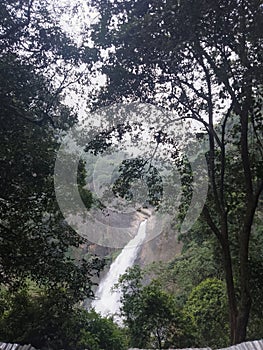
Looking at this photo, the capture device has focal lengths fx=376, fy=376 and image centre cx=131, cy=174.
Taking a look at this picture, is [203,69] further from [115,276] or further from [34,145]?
[115,276]

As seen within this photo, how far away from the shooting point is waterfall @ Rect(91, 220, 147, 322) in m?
11.4

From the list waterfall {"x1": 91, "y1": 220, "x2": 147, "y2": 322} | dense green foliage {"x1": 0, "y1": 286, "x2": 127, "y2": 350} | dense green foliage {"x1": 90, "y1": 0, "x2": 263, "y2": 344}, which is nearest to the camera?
dense green foliage {"x1": 90, "y1": 0, "x2": 263, "y2": 344}

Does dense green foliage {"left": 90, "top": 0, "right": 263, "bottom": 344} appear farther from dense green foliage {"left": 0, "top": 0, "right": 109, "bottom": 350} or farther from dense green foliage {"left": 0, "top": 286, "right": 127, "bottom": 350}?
dense green foliage {"left": 0, "top": 286, "right": 127, "bottom": 350}

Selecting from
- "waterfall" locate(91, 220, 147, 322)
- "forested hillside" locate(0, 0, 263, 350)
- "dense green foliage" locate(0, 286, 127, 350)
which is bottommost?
"dense green foliage" locate(0, 286, 127, 350)

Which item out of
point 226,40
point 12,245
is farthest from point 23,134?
point 226,40

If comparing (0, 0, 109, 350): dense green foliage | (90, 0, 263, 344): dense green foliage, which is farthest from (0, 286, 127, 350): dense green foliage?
(90, 0, 263, 344): dense green foliage

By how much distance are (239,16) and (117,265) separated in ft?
38.4

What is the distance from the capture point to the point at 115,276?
42.9ft

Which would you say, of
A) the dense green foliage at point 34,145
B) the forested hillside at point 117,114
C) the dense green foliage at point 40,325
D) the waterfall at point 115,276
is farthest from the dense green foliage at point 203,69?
the waterfall at point 115,276

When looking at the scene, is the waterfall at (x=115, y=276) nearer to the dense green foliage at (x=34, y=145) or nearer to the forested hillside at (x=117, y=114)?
the forested hillside at (x=117, y=114)

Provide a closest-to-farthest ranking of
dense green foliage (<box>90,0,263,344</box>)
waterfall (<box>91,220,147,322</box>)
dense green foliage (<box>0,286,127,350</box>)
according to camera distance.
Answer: dense green foliage (<box>90,0,263,344</box>), dense green foliage (<box>0,286,127,350</box>), waterfall (<box>91,220,147,322</box>)

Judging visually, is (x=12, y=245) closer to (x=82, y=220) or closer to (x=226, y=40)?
(x=82, y=220)

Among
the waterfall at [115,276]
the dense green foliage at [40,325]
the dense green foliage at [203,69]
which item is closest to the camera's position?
the dense green foliage at [203,69]

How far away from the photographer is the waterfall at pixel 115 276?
11.4 meters
